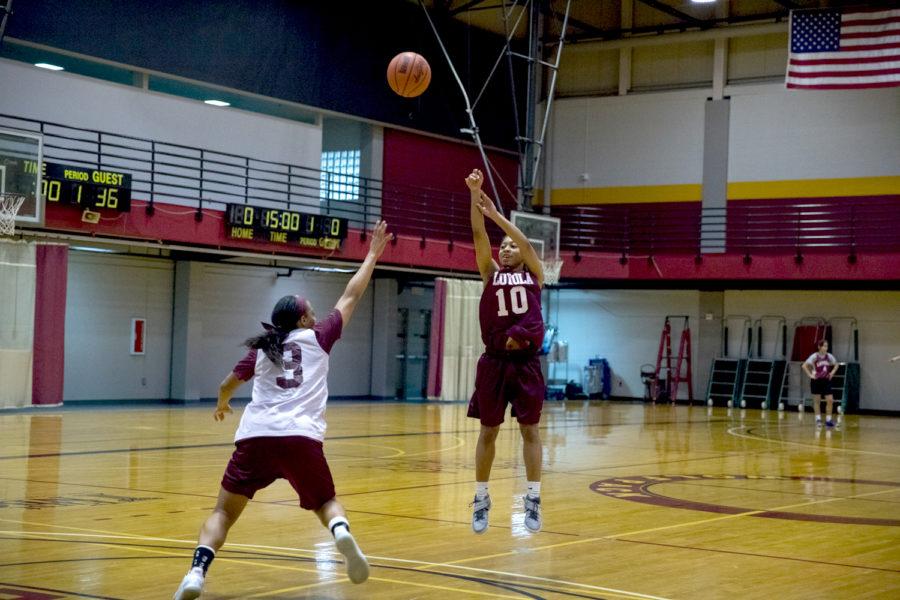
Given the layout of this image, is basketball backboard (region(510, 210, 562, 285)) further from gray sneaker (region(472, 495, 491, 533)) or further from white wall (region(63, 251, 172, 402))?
gray sneaker (region(472, 495, 491, 533))

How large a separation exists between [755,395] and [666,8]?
35.4 ft

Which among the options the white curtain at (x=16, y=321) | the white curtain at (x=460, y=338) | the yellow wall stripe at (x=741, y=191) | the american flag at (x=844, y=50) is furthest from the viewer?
the yellow wall stripe at (x=741, y=191)

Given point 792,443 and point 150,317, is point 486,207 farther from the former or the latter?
point 150,317

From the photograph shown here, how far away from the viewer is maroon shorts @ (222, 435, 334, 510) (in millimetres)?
5922

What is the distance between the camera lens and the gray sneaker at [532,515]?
8.25 metres

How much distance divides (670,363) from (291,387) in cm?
2851

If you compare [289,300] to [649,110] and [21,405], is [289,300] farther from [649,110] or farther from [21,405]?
[649,110]

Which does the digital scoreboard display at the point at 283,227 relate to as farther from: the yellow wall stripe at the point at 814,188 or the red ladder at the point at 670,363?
the yellow wall stripe at the point at 814,188

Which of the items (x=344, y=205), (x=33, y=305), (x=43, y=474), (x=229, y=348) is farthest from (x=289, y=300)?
(x=344, y=205)

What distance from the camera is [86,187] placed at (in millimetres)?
20625

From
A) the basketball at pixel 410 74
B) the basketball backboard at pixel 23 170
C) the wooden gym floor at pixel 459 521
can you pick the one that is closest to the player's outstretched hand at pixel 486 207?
the wooden gym floor at pixel 459 521

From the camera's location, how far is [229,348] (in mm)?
27547

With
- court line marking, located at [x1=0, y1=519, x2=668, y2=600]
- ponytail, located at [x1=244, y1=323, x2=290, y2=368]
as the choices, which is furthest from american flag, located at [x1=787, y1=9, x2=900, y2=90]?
ponytail, located at [x1=244, y1=323, x2=290, y2=368]

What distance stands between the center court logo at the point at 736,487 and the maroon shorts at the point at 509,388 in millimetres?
2607
